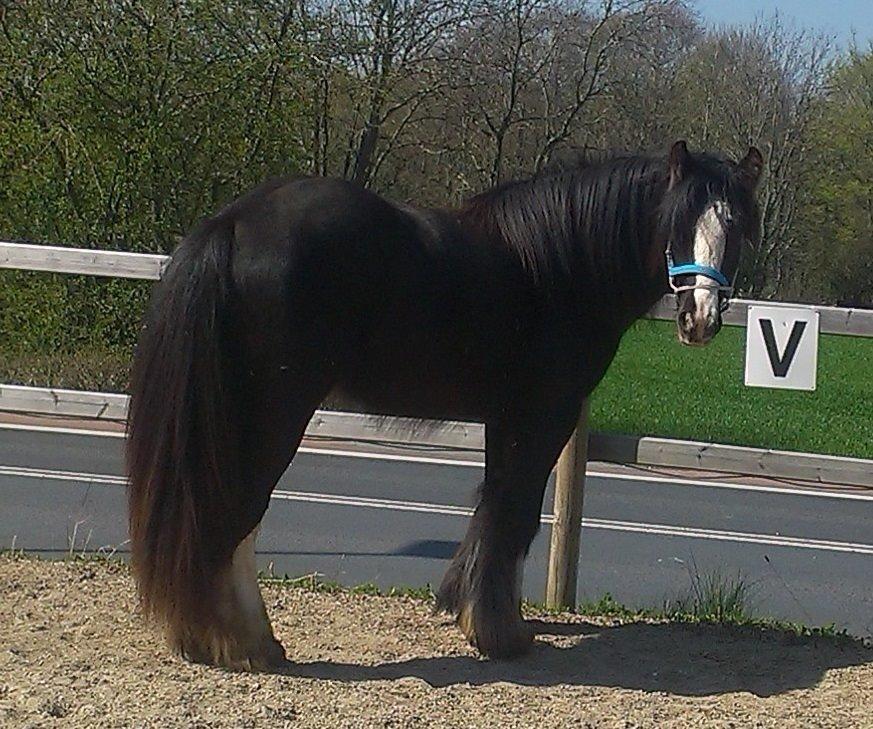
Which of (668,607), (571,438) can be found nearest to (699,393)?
(668,607)

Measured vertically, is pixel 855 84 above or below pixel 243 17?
above

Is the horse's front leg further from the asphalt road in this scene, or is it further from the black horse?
the asphalt road

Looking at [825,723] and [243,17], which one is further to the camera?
[243,17]

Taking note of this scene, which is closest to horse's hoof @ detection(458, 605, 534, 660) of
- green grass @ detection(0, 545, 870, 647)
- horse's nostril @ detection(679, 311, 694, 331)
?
green grass @ detection(0, 545, 870, 647)

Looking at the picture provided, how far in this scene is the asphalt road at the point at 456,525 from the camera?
739 centimetres

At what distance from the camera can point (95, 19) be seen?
1436 centimetres

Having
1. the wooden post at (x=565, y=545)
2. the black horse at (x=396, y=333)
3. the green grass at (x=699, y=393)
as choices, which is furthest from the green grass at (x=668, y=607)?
the green grass at (x=699, y=393)

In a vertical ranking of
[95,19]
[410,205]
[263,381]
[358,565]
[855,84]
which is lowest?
[358,565]

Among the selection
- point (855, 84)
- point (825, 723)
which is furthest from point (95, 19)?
point (855, 84)

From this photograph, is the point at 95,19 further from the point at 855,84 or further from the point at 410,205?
the point at 855,84

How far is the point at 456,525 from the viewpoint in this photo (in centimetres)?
893

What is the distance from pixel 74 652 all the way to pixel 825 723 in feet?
8.87

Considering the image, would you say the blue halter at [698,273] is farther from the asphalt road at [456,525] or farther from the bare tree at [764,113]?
the bare tree at [764,113]

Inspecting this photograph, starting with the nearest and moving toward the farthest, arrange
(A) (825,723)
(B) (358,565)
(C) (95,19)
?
(A) (825,723) → (B) (358,565) → (C) (95,19)
